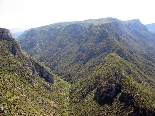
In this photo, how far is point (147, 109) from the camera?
637 ft

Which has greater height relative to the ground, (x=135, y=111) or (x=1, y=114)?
(x=1, y=114)

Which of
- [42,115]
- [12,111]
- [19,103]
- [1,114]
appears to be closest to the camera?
[1,114]

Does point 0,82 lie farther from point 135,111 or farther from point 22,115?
point 135,111

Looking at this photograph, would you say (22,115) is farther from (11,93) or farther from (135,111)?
(135,111)

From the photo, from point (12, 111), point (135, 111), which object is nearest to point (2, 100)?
point (12, 111)

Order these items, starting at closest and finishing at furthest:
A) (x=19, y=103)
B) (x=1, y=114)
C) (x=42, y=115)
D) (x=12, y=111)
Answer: (x=1, y=114) → (x=12, y=111) → (x=19, y=103) → (x=42, y=115)

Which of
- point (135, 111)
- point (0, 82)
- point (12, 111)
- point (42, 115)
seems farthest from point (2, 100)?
point (135, 111)

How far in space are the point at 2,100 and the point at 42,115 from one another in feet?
151

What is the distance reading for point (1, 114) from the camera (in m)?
150

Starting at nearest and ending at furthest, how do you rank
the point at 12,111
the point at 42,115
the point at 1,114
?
the point at 1,114
the point at 12,111
the point at 42,115

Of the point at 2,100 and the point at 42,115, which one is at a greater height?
the point at 2,100

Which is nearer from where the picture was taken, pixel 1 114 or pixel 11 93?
pixel 1 114

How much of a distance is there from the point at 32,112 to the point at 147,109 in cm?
11493

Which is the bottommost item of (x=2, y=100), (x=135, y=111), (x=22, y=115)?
(x=135, y=111)
